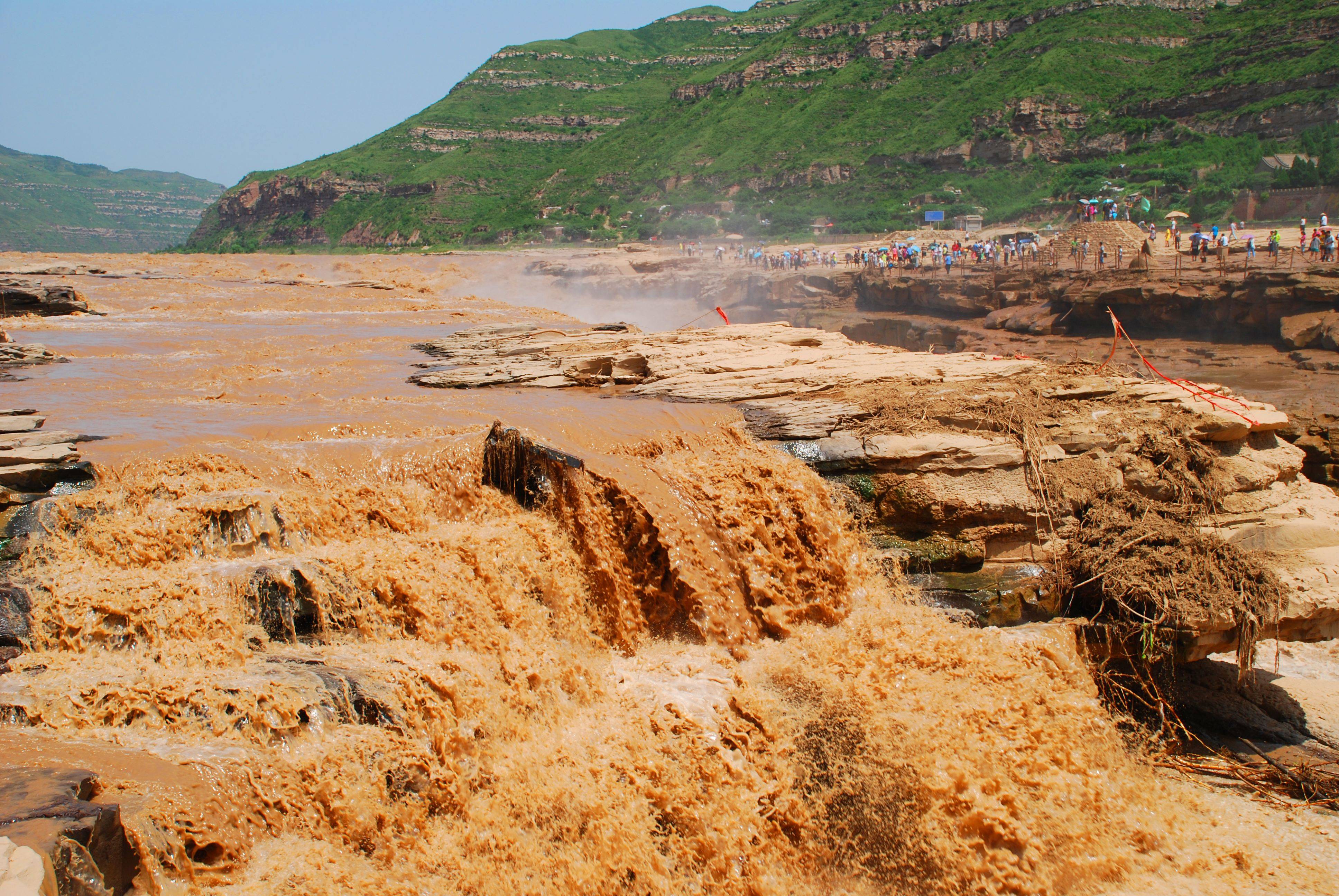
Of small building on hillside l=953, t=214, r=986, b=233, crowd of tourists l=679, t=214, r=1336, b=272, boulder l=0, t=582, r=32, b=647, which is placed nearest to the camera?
boulder l=0, t=582, r=32, b=647

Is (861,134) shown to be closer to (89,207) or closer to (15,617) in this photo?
(15,617)

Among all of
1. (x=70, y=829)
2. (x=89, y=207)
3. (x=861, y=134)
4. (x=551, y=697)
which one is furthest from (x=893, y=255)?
(x=89, y=207)

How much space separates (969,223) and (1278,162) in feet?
42.3

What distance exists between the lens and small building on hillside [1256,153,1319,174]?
Result: 3688 centimetres

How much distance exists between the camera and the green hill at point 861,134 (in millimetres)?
44125

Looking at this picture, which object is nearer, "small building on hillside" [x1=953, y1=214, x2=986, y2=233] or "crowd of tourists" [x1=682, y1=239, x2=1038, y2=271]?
"crowd of tourists" [x1=682, y1=239, x2=1038, y2=271]

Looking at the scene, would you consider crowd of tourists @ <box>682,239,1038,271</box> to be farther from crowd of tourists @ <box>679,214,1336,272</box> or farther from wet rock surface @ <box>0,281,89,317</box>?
wet rock surface @ <box>0,281,89,317</box>

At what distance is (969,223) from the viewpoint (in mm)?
45812

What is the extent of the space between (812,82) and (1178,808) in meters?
70.1

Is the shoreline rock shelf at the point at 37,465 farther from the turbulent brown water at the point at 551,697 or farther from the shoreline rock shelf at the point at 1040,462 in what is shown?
the shoreline rock shelf at the point at 1040,462

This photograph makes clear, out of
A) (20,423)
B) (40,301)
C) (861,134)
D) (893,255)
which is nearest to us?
(20,423)

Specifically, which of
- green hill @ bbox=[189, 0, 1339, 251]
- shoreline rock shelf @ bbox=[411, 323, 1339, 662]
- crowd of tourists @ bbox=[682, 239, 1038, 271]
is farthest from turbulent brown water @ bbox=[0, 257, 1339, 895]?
green hill @ bbox=[189, 0, 1339, 251]

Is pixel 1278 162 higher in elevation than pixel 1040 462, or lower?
higher

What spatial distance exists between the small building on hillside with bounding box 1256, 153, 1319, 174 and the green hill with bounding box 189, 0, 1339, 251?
0.58m
